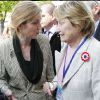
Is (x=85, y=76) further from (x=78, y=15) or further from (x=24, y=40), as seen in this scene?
(x=24, y=40)

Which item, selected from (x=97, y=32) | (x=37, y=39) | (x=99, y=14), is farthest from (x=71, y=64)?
(x=99, y=14)

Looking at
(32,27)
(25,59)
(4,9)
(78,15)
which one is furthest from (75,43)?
(4,9)

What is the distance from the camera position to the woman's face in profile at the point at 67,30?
3125mm

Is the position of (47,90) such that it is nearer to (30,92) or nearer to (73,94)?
(30,92)

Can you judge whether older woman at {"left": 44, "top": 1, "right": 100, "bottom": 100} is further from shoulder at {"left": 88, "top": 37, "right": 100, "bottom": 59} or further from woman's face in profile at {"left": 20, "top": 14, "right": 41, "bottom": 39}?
woman's face in profile at {"left": 20, "top": 14, "right": 41, "bottom": 39}

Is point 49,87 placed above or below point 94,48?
below

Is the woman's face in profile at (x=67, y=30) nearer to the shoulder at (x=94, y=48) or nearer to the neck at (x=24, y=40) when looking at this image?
the shoulder at (x=94, y=48)

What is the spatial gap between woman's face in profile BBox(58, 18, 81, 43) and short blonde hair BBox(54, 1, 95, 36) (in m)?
0.03

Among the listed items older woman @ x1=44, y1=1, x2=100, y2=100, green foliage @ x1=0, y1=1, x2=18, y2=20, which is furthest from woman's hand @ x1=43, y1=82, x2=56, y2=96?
green foliage @ x1=0, y1=1, x2=18, y2=20

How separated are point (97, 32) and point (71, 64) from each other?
212 centimetres

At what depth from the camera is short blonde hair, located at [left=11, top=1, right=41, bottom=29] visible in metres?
3.56

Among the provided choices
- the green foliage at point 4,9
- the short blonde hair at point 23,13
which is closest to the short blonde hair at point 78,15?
the short blonde hair at point 23,13

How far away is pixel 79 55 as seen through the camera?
314 centimetres

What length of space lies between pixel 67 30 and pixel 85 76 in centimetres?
42
